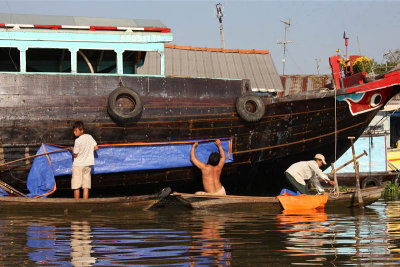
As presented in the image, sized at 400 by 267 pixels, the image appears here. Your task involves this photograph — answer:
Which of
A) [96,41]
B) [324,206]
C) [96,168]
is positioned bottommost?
[324,206]

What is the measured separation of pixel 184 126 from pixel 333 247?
4.94m

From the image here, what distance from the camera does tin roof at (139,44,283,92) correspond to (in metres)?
16.9

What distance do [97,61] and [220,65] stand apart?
699 cm

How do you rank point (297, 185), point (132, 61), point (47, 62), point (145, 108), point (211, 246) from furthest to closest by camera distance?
point (132, 61) < point (47, 62) < point (145, 108) < point (297, 185) < point (211, 246)

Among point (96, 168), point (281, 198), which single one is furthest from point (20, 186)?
point (281, 198)

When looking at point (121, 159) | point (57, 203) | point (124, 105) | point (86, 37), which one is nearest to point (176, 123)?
point (124, 105)

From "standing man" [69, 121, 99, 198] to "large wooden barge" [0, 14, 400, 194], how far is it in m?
0.37

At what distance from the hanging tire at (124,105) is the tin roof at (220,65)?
22.8 feet

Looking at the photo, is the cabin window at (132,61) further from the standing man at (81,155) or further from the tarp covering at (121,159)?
the standing man at (81,155)

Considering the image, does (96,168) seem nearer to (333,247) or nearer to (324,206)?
(324,206)

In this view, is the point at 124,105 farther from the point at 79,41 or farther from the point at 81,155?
the point at 79,41

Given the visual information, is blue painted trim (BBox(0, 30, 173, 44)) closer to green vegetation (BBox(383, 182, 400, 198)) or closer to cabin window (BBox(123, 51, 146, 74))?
cabin window (BBox(123, 51, 146, 74))

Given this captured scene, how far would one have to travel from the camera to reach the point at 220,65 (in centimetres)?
1764

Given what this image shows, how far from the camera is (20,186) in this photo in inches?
367
